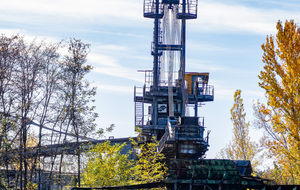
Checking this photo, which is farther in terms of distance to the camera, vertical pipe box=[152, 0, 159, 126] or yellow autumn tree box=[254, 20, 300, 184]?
vertical pipe box=[152, 0, 159, 126]

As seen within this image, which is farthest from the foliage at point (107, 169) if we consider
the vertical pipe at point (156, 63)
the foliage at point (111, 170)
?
the vertical pipe at point (156, 63)

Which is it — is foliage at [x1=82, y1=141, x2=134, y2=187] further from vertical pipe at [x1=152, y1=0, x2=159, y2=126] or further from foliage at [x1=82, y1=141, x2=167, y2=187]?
vertical pipe at [x1=152, y1=0, x2=159, y2=126]

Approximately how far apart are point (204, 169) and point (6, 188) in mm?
13061

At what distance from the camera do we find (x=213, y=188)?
3136 centimetres

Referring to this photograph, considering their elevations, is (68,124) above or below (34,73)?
below

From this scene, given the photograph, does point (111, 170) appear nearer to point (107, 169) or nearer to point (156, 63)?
point (107, 169)

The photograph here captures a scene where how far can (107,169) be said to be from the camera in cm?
2558

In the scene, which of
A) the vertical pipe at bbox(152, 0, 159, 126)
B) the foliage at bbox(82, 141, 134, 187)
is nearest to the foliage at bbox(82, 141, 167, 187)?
the foliage at bbox(82, 141, 134, 187)

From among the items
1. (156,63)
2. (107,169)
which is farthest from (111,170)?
(156,63)

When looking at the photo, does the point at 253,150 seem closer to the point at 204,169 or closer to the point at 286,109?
the point at 204,169

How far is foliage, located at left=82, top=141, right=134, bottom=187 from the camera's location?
25438mm

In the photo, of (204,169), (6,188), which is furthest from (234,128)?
(6,188)

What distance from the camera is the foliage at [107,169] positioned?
83.5 feet

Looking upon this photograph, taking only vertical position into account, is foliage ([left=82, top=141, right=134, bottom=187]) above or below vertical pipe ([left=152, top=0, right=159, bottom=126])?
below
